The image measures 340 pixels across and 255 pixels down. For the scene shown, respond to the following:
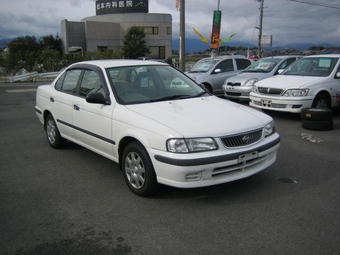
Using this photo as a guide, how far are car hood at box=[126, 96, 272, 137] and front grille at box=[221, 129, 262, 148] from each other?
6cm

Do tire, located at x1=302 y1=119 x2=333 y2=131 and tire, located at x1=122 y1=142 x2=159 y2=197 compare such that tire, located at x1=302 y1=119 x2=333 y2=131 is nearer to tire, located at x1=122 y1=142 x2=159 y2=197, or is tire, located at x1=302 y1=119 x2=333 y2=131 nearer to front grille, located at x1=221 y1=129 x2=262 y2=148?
front grille, located at x1=221 y1=129 x2=262 y2=148

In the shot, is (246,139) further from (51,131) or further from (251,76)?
(251,76)

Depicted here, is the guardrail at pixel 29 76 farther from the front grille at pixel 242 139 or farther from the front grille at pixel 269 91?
the front grille at pixel 242 139

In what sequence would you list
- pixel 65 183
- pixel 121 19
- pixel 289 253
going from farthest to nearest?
1. pixel 121 19
2. pixel 65 183
3. pixel 289 253

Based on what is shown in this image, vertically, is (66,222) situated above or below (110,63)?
below

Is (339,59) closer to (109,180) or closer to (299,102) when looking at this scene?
(299,102)

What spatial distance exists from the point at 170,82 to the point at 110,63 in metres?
0.97

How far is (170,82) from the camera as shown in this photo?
5.12m

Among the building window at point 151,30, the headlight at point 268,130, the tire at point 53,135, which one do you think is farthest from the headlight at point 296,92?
the building window at point 151,30

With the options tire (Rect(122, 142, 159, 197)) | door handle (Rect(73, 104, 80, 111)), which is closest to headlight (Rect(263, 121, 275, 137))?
tire (Rect(122, 142, 159, 197))

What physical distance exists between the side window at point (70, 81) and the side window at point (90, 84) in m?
0.24

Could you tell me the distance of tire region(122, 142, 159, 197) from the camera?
3.77m

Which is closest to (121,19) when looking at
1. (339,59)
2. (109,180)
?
(339,59)

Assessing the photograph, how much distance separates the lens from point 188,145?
354cm
